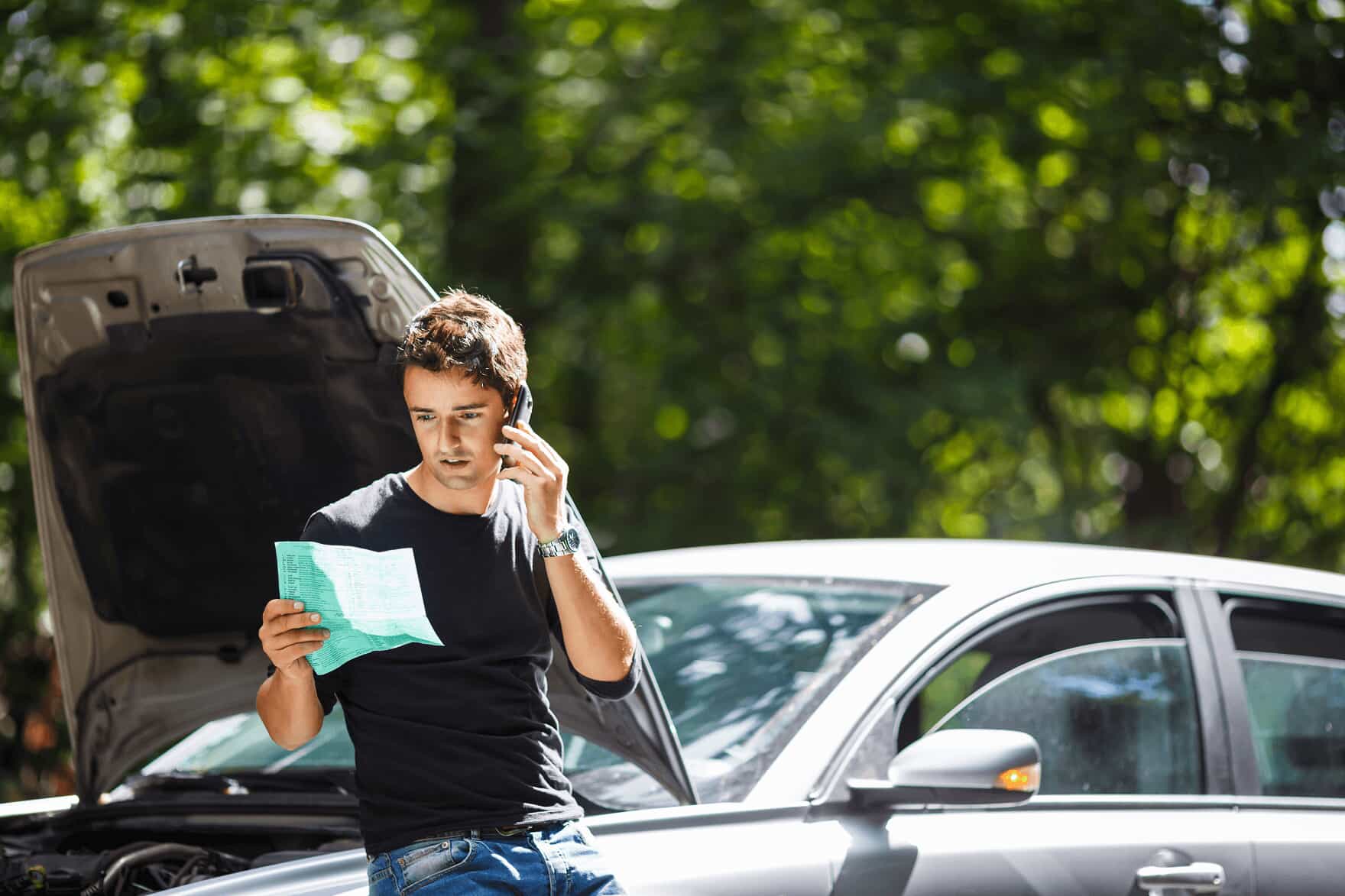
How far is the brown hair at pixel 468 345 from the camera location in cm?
196

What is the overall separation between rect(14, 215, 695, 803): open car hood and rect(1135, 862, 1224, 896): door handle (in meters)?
1.02

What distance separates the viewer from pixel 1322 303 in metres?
10.9

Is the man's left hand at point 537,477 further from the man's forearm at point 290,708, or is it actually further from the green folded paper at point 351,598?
the man's forearm at point 290,708

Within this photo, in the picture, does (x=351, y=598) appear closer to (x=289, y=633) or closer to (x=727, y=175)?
(x=289, y=633)

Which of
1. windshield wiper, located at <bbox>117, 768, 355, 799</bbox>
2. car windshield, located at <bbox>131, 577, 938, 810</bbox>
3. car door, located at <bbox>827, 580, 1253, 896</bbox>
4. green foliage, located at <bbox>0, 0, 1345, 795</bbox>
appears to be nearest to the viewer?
car door, located at <bbox>827, 580, 1253, 896</bbox>

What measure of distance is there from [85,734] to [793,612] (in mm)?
1608

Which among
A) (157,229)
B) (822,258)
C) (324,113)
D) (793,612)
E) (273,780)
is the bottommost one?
(273,780)

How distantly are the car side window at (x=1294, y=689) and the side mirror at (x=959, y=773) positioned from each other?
3.04ft

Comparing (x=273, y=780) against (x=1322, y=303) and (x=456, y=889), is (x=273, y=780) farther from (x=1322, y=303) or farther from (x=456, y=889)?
(x=1322, y=303)

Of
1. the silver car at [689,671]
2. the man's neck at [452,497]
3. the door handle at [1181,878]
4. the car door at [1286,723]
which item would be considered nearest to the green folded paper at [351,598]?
the man's neck at [452,497]

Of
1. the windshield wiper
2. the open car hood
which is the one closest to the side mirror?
the open car hood

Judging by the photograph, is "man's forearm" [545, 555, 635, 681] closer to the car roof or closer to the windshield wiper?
the car roof

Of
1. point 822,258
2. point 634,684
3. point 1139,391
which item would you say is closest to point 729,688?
point 634,684

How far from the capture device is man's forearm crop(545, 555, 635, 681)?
1.99 metres
